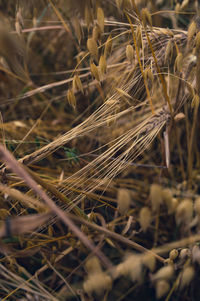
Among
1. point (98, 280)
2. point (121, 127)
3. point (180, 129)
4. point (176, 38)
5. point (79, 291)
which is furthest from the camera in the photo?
point (180, 129)

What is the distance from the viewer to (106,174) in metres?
0.70

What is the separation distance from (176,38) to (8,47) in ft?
1.43

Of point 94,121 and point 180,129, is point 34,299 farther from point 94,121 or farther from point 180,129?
point 180,129

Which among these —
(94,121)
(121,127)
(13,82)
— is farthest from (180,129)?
(13,82)

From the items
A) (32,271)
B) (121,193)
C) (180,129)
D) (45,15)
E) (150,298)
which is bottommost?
(150,298)

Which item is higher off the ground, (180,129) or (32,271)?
(180,129)

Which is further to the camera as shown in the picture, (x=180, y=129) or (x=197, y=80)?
(x=180, y=129)

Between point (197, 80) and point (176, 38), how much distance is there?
0.12 metres

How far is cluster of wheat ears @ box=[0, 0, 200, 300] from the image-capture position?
Answer: 1.29 ft

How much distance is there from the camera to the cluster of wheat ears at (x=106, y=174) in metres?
0.39

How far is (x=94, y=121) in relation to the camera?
591 millimetres

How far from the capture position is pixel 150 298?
0.68 metres

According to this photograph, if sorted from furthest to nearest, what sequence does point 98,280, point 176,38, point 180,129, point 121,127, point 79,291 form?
point 180,129
point 121,127
point 176,38
point 79,291
point 98,280

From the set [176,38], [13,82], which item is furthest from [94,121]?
[13,82]
